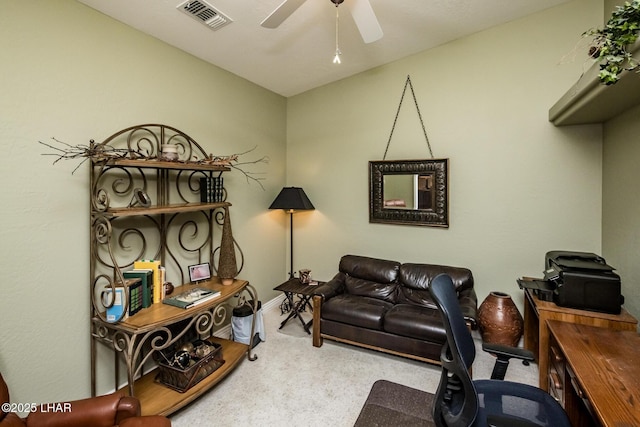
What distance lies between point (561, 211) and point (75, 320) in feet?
14.1

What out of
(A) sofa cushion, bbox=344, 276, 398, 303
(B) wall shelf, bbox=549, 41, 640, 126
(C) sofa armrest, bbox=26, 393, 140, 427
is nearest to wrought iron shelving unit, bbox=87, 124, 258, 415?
(C) sofa armrest, bbox=26, 393, 140, 427

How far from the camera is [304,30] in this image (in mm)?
2795

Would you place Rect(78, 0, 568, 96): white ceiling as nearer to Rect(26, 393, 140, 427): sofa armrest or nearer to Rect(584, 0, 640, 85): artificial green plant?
Rect(584, 0, 640, 85): artificial green plant

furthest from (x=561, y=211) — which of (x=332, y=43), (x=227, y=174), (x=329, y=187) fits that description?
(x=227, y=174)

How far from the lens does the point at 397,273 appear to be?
351 cm

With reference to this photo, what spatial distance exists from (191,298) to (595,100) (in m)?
3.40

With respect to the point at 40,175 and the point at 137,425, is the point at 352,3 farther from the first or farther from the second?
the point at 137,425

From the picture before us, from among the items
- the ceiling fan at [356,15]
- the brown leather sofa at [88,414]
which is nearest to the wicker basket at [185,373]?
the brown leather sofa at [88,414]

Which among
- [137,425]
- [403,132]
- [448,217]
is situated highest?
[403,132]

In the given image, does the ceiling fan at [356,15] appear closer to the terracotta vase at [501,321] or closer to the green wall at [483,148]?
the green wall at [483,148]

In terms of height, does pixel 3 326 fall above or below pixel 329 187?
below

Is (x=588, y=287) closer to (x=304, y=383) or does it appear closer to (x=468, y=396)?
(x=468, y=396)

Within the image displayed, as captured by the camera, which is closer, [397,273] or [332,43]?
[332,43]

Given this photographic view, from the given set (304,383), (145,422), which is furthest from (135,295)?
(304,383)
